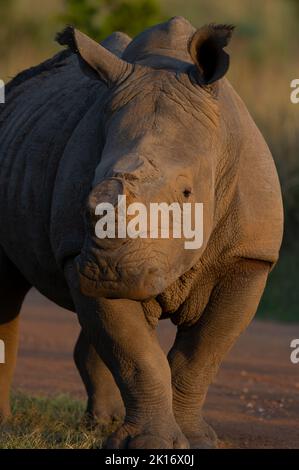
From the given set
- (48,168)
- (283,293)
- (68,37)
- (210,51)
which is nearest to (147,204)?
(210,51)

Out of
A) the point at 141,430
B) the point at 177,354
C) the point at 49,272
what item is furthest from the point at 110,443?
the point at 49,272

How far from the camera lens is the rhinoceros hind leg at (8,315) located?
26.7 ft

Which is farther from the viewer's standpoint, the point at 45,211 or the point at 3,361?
the point at 3,361

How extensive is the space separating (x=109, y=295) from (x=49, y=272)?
1.53m

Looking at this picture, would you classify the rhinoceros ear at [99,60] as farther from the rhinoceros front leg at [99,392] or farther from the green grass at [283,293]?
the green grass at [283,293]

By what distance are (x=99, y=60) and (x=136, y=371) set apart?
144 centimetres

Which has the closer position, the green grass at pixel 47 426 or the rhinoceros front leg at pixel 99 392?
the green grass at pixel 47 426

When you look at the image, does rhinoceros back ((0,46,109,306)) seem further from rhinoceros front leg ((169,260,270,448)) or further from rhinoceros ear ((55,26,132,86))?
rhinoceros front leg ((169,260,270,448))

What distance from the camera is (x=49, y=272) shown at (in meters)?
7.35

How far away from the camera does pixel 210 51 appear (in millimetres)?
6363

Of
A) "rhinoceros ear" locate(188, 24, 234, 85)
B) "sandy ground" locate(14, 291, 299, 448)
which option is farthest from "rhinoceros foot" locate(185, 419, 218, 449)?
"rhinoceros ear" locate(188, 24, 234, 85)

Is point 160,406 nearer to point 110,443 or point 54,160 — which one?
point 110,443

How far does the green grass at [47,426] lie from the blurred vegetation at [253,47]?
2433 millimetres

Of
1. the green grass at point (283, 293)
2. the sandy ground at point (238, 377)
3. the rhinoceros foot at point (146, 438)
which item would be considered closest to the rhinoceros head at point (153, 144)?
the rhinoceros foot at point (146, 438)
